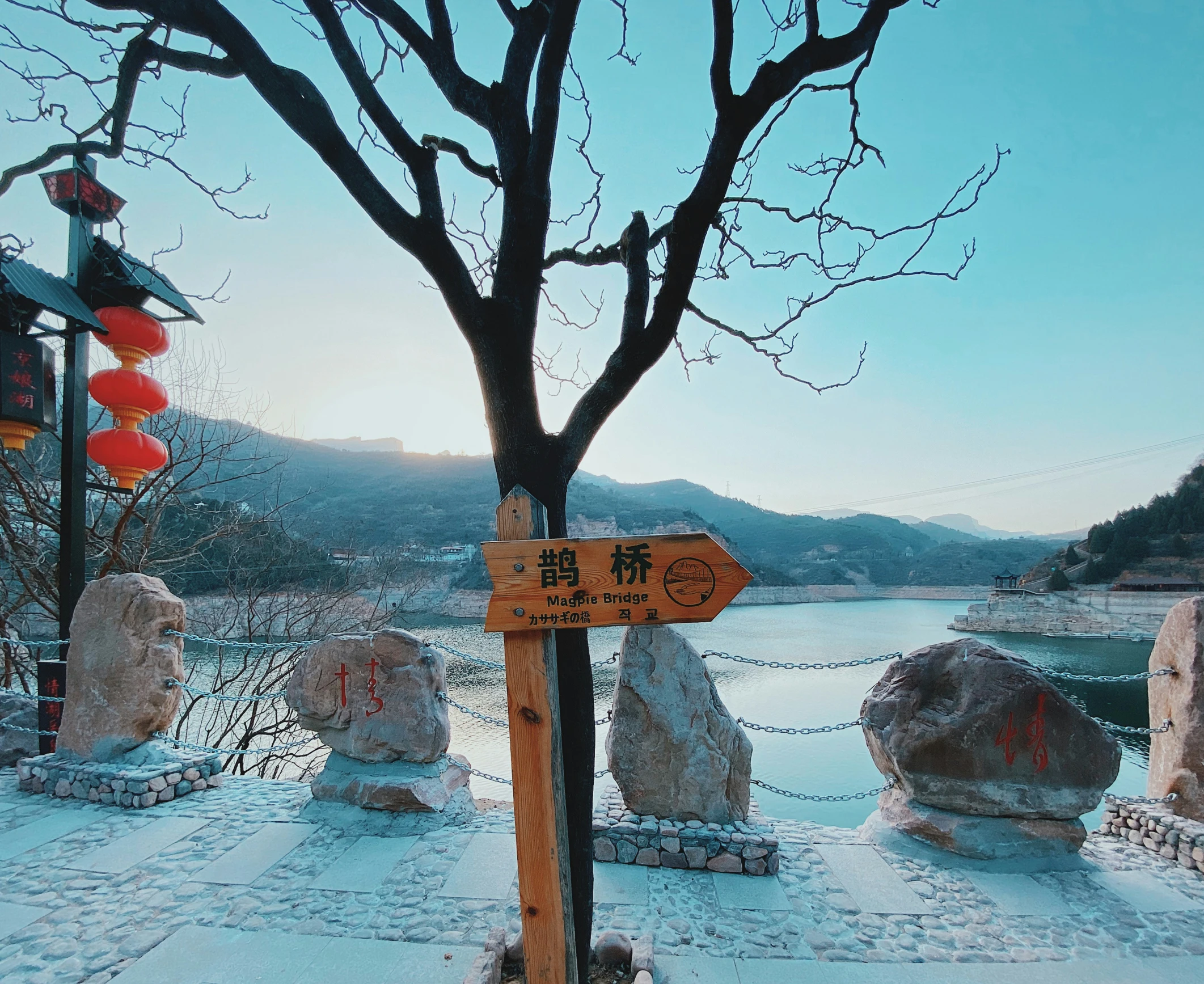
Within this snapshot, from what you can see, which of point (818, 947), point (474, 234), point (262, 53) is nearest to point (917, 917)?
point (818, 947)

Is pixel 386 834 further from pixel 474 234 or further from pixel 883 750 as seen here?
pixel 474 234

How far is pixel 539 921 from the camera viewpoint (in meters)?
2.00

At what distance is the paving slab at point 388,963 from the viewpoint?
261 cm

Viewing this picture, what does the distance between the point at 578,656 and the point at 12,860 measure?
4.06 metres

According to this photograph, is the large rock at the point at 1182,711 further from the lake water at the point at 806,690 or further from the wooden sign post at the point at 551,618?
the wooden sign post at the point at 551,618

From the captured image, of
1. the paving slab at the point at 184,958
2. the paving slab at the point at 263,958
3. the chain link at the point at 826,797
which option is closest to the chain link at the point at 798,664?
the chain link at the point at 826,797

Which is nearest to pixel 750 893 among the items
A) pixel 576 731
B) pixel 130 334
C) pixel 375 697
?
pixel 576 731

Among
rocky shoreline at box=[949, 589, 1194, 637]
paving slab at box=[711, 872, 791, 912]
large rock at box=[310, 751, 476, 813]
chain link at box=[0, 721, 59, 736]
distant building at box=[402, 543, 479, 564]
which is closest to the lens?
paving slab at box=[711, 872, 791, 912]

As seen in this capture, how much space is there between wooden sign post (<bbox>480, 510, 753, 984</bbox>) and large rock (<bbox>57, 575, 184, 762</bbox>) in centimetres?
434

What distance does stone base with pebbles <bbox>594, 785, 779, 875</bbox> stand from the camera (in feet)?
11.7

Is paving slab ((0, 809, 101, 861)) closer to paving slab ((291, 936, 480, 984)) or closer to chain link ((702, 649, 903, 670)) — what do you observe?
paving slab ((291, 936, 480, 984))

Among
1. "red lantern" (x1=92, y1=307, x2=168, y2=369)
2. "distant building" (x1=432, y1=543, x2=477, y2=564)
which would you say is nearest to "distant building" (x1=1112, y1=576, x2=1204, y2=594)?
"distant building" (x1=432, y1=543, x2=477, y2=564)

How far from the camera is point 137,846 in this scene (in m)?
3.83

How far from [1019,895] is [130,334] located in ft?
23.5
